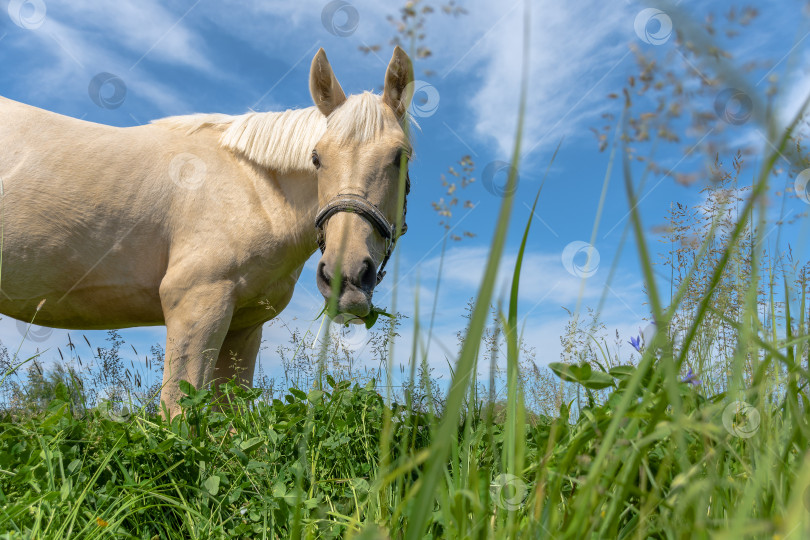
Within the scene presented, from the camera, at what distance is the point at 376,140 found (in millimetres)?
3479

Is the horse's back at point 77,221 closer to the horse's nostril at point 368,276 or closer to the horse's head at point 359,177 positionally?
the horse's head at point 359,177

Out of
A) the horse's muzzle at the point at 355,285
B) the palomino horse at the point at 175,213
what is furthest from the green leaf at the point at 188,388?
the palomino horse at the point at 175,213

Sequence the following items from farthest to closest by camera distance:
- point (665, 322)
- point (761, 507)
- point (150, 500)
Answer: point (150, 500) → point (761, 507) → point (665, 322)

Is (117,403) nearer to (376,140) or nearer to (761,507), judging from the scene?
(376,140)

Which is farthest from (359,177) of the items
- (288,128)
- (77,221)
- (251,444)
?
(77,221)

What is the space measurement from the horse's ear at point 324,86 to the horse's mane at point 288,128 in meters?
0.11

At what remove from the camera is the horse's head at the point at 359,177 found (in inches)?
119

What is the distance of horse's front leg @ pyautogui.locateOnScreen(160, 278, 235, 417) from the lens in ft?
11.9

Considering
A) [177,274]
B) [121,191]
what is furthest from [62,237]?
[177,274]

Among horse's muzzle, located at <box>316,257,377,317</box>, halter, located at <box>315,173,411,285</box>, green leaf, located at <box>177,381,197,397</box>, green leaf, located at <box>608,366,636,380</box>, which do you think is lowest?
green leaf, located at <box>608,366,636,380</box>

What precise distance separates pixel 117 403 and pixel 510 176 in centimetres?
253

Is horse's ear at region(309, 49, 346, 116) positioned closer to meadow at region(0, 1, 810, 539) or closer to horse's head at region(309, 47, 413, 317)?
horse's head at region(309, 47, 413, 317)

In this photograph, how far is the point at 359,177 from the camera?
11.0ft

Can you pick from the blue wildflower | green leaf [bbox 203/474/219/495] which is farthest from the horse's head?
the blue wildflower
